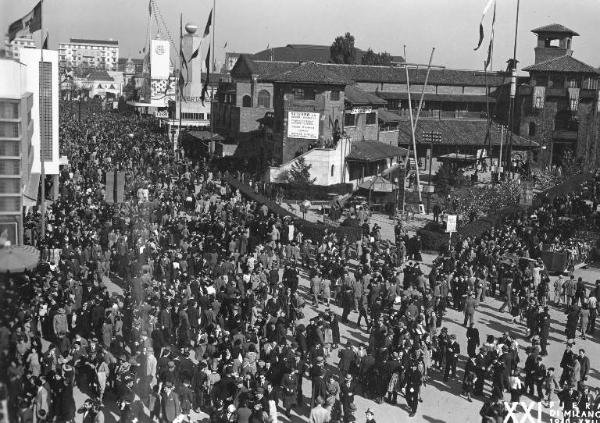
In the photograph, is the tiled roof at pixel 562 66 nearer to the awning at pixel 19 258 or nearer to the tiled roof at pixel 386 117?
the tiled roof at pixel 386 117

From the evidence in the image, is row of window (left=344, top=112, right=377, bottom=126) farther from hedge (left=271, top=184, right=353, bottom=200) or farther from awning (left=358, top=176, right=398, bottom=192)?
awning (left=358, top=176, right=398, bottom=192)

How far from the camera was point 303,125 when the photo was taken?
172 ft

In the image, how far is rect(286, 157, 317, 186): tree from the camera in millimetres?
47381

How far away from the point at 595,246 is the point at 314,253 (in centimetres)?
1283

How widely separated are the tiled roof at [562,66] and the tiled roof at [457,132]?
6322mm

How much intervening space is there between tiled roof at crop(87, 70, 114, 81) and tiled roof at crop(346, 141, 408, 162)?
122 meters

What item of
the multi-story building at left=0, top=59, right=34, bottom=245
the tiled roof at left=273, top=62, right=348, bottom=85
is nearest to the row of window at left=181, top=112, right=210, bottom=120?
the tiled roof at left=273, top=62, right=348, bottom=85

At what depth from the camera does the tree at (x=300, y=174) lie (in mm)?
47381

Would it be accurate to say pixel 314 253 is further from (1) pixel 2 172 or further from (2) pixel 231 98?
(2) pixel 231 98

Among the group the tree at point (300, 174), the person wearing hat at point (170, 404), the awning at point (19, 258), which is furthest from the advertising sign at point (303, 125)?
the person wearing hat at point (170, 404)

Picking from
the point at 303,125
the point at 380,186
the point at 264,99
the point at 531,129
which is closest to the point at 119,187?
the point at 380,186

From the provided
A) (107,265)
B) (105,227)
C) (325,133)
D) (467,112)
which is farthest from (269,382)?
(467,112)

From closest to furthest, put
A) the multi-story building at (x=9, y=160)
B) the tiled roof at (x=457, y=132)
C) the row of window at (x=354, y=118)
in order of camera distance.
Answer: the multi-story building at (x=9, y=160) → the row of window at (x=354, y=118) → the tiled roof at (x=457, y=132)

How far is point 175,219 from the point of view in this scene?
34219 millimetres
